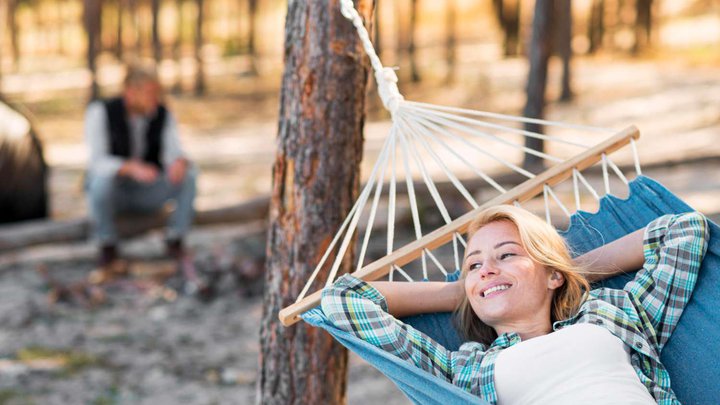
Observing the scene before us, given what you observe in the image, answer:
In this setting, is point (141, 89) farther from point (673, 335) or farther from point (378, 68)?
point (673, 335)

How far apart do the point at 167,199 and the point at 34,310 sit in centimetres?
80

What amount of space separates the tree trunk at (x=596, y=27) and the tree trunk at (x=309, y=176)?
12.1m

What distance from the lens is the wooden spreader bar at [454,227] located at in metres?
1.73

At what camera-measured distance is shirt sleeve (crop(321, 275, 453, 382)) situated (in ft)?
5.39

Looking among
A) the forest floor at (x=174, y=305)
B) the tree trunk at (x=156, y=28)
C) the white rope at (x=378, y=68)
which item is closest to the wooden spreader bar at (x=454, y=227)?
the white rope at (x=378, y=68)

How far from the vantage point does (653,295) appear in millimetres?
1792

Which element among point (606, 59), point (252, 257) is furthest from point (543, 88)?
point (606, 59)

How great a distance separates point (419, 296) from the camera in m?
1.81

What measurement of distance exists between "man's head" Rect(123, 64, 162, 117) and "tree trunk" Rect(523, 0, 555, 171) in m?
2.33

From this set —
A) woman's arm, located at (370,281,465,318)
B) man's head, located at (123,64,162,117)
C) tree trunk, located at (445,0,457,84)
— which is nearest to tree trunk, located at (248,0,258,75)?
tree trunk, located at (445,0,457,84)

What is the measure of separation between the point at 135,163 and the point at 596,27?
35.7ft

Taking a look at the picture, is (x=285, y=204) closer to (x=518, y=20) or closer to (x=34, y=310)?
(x=34, y=310)

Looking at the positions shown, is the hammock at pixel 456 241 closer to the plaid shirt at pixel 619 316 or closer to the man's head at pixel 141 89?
the plaid shirt at pixel 619 316

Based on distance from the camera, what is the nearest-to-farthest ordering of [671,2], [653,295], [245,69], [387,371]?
1. [387,371]
2. [653,295]
3. [245,69]
4. [671,2]
